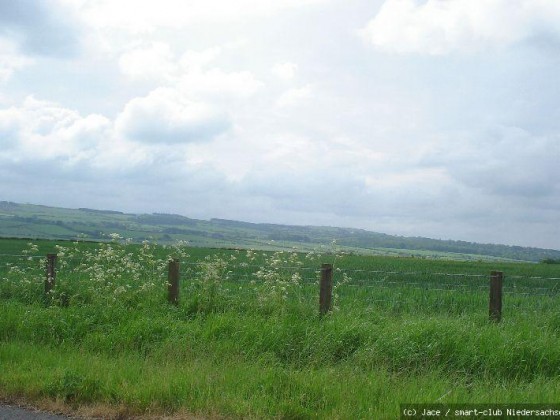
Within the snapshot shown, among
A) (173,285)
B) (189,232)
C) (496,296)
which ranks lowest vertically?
(189,232)

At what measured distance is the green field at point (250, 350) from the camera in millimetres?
6434

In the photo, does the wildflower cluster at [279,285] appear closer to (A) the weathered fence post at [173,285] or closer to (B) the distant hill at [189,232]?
(A) the weathered fence post at [173,285]

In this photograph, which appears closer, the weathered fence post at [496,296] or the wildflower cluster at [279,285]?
the weathered fence post at [496,296]

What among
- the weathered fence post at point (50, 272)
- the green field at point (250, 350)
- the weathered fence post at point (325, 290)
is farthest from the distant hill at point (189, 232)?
the weathered fence post at point (325, 290)

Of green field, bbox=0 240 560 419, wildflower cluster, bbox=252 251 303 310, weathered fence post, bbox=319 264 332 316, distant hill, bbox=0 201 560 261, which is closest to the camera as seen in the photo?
green field, bbox=0 240 560 419

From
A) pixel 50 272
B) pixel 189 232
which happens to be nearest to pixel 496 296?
pixel 50 272

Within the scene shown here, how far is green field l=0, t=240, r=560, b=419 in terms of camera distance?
6.43m

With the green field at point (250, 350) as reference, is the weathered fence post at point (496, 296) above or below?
above

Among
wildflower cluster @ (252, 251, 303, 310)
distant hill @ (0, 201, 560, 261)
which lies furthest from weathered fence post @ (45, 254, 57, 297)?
distant hill @ (0, 201, 560, 261)

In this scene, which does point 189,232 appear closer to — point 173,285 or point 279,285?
point 173,285

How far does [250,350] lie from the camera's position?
28.6 feet

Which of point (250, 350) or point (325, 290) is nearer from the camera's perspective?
point (250, 350)

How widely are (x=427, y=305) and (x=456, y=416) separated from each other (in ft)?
25.9

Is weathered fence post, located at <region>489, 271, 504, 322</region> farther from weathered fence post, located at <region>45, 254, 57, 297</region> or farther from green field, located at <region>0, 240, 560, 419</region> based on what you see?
weathered fence post, located at <region>45, 254, 57, 297</region>
